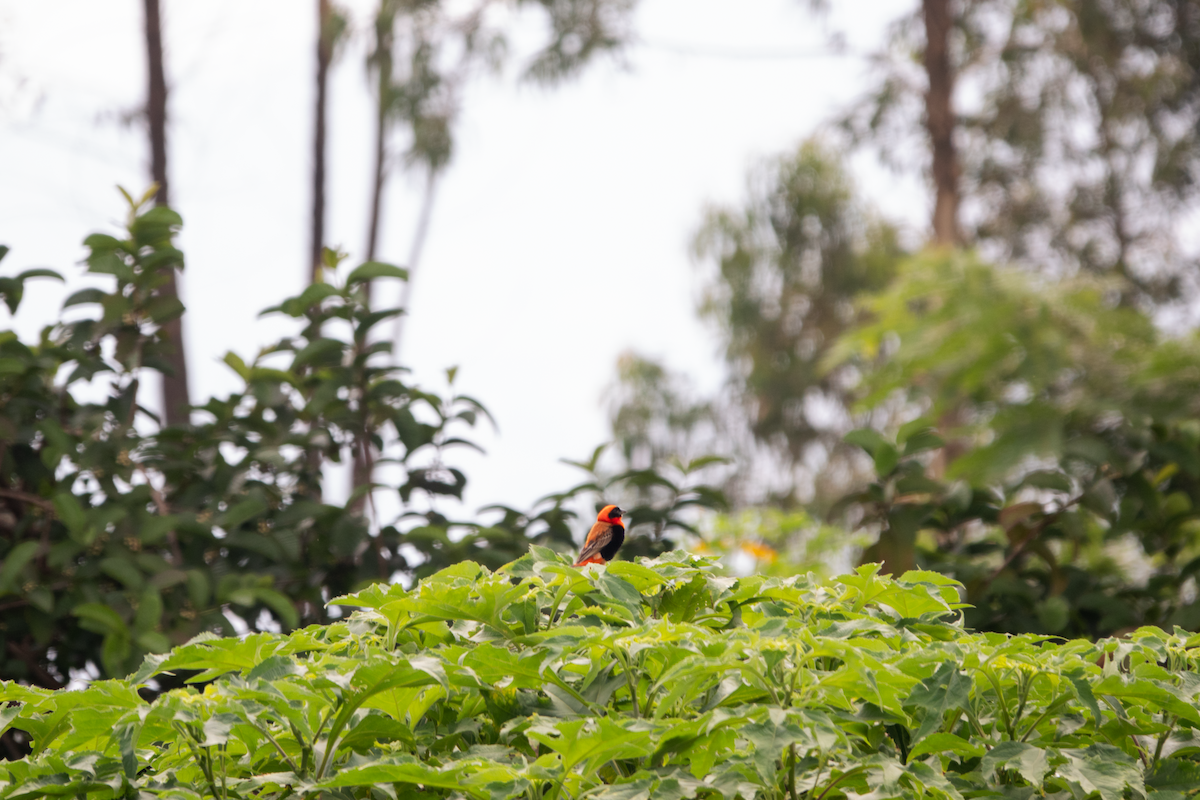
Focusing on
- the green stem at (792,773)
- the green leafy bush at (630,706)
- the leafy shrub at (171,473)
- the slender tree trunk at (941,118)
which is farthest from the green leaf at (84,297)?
the slender tree trunk at (941,118)

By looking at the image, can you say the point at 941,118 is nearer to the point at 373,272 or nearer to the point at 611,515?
Result: the point at 373,272

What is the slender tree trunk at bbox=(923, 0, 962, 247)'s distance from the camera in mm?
9297

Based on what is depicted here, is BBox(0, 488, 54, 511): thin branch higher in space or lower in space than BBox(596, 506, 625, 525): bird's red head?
higher

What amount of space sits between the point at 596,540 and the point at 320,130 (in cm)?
682

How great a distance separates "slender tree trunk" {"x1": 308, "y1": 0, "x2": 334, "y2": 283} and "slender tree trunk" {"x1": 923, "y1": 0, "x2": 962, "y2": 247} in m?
5.42

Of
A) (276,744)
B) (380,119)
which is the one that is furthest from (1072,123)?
(276,744)

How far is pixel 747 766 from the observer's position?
118 centimetres

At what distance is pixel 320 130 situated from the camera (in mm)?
8359

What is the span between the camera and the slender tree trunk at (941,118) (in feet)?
30.5

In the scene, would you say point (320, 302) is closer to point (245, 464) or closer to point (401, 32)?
point (245, 464)

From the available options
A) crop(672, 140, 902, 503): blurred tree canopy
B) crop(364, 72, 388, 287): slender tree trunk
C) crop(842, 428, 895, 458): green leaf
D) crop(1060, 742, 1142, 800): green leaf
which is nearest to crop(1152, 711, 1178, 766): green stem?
crop(1060, 742, 1142, 800): green leaf

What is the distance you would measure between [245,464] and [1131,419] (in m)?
2.72

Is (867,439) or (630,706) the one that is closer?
(630,706)

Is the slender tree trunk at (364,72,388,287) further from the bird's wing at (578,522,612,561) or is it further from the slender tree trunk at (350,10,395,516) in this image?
the bird's wing at (578,522,612,561)
